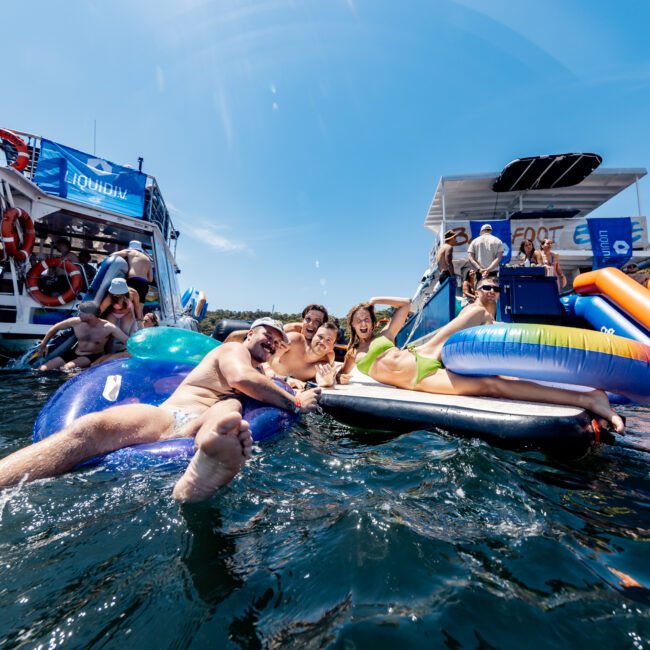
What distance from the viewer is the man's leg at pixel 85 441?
167 cm

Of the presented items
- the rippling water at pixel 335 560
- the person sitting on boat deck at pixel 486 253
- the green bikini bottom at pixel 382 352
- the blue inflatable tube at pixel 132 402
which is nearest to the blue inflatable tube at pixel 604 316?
the person sitting on boat deck at pixel 486 253

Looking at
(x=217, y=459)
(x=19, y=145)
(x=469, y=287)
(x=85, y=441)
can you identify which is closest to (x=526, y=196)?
(x=469, y=287)

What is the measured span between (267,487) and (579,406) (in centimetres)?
237

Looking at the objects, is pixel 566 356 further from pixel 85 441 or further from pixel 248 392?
pixel 85 441

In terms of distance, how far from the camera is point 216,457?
1421 millimetres

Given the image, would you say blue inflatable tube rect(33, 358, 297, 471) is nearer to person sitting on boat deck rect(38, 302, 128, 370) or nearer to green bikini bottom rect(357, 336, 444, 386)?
green bikini bottom rect(357, 336, 444, 386)

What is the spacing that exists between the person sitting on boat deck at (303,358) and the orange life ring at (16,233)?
613 centimetres

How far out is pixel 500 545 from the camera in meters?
1.27

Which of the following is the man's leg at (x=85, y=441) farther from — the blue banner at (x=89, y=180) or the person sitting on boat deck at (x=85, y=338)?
the blue banner at (x=89, y=180)

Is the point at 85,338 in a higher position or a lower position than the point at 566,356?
higher

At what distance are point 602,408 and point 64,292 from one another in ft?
30.4

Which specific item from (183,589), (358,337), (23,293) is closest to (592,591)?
(183,589)

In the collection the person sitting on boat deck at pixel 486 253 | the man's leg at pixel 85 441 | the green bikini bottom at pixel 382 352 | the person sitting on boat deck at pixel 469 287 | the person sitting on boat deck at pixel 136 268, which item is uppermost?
the person sitting on boat deck at pixel 136 268

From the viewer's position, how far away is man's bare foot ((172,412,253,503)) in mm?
1382
